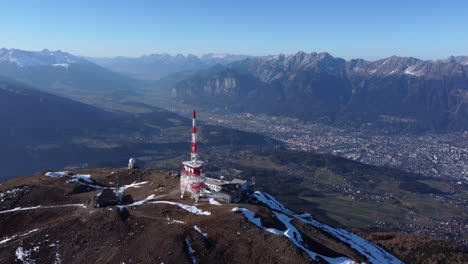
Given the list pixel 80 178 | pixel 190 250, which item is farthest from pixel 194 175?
pixel 80 178

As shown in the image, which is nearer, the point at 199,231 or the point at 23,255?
the point at 23,255

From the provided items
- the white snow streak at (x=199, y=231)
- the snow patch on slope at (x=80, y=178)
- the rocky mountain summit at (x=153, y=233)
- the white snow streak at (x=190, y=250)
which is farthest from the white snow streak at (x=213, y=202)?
the snow patch on slope at (x=80, y=178)

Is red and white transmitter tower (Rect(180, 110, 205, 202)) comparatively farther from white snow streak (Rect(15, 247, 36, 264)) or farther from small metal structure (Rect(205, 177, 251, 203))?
white snow streak (Rect(15, 247, 36, 264))

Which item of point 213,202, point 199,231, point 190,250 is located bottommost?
point 190,250

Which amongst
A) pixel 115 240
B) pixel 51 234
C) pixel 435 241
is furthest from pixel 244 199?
pixel 435 241

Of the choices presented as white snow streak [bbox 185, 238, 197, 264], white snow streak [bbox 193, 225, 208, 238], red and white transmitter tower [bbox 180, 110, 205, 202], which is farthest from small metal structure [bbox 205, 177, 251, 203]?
white snow streak [bbox 185, 238, 197, 264]

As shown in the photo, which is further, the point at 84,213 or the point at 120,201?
the point at 120,201

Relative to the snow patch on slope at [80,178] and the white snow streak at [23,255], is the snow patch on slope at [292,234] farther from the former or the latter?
the snow patch on slope at [80,178]

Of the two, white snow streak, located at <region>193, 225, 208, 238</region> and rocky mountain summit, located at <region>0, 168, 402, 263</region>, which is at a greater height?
white snow streak, located at <region>193, 225, 208, 238</region>

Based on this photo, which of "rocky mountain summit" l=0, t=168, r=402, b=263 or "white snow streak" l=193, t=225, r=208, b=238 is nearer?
"rocky mountain summit" l=0, t=168, r=402, b=263

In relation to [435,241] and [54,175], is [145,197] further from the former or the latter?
[435,241]

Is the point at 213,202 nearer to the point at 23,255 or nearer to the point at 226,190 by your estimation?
the point at 226,190
